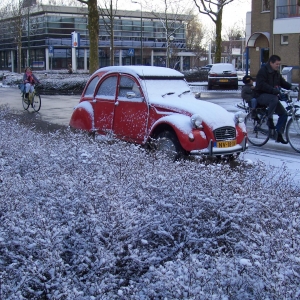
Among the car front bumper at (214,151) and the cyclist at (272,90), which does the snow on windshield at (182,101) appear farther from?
the cyclist at (272,90)

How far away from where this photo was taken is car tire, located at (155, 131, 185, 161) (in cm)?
762

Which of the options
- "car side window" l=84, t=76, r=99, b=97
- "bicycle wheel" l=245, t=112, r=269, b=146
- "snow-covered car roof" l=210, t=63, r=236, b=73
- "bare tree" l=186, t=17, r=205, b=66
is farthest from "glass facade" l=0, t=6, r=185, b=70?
"car side window" l=84, t=76, r=99, b=97

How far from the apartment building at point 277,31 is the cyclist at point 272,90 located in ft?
90.4

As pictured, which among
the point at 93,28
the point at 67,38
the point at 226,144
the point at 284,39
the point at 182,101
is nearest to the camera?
the point at 226,144

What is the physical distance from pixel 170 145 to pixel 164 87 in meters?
1.46

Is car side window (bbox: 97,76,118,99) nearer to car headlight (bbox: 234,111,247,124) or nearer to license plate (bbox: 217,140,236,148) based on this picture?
car headlight (bbox: 234,111,247,124)

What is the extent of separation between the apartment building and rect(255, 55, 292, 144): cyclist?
27.6m

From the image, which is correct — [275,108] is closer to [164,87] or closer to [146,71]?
[164,87]

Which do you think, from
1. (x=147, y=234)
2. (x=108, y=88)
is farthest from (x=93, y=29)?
(x=147, y=234)

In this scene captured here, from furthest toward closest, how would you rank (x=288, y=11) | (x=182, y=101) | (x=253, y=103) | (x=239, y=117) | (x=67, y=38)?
(x=67, y=38) → (x=288, y=11) → (x=253, y=103) → (x=182, y=101) → (x=239, y=117)

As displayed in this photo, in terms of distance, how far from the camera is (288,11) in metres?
39.2

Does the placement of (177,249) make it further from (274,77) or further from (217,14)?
(217,14)

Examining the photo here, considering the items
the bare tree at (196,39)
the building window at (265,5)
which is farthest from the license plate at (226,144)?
the bare tree at (196,39)

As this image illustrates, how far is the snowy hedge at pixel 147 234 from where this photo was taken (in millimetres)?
3076
